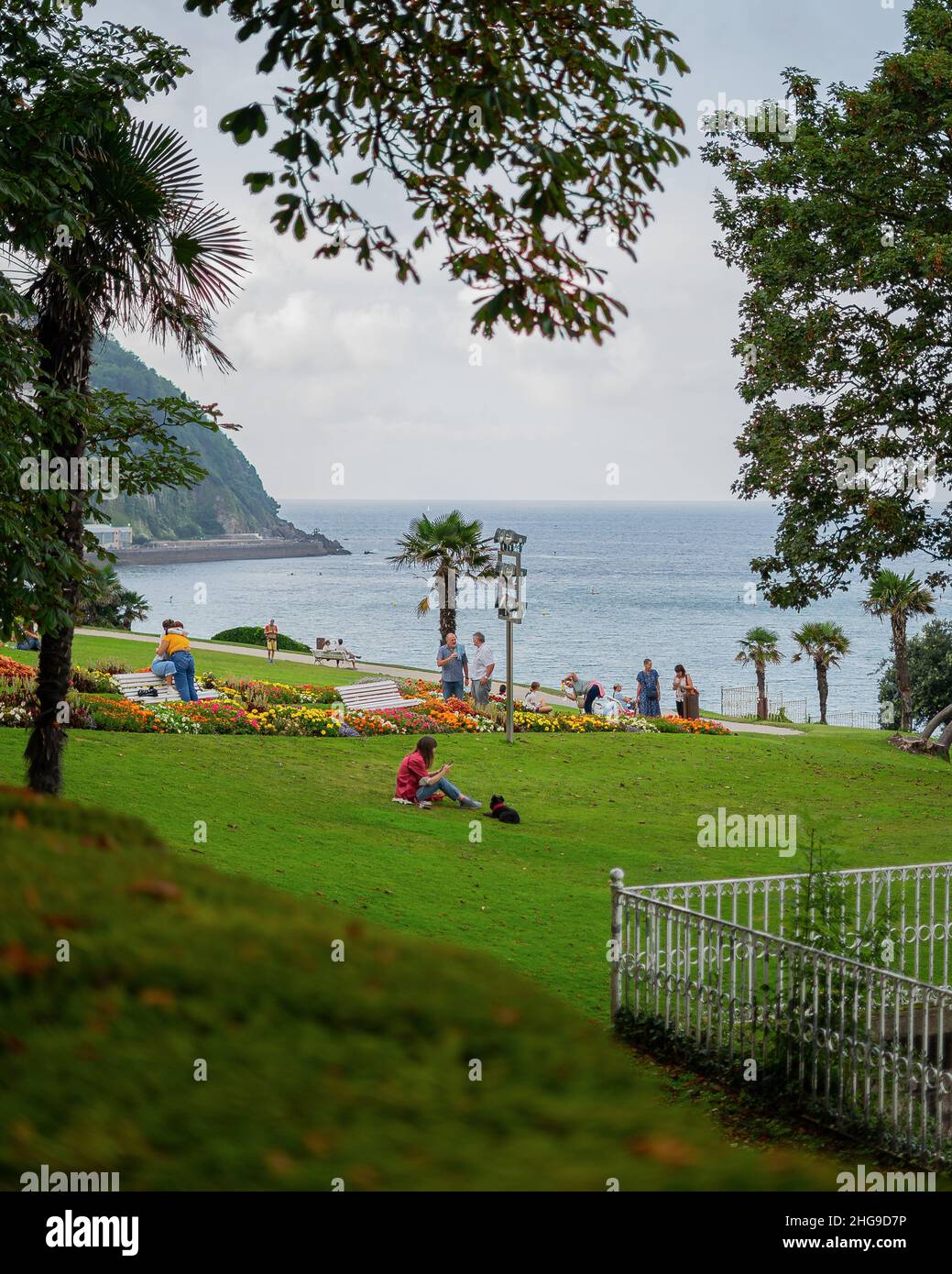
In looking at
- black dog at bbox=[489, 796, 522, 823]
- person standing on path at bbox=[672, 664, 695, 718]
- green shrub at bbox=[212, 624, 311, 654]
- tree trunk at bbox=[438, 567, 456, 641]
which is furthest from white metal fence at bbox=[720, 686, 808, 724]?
black dog at bbox=[489, 796, 522, 823]

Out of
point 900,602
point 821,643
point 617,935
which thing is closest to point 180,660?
point 617,935

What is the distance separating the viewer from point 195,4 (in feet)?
23.5

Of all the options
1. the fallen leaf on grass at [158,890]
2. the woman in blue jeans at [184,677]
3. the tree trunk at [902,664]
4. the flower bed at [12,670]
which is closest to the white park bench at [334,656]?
the woman in blue jeans at [184,677]

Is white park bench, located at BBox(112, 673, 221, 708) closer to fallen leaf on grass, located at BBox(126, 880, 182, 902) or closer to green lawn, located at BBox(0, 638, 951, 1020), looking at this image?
green lawn, located at BBox(0, 638, 951, 1020)

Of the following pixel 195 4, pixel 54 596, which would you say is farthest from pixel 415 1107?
pixel 54 596

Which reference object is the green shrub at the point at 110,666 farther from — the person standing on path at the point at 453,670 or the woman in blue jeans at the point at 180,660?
the person standing on path at the point at 453,670

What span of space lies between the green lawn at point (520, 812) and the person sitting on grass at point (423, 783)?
0.24 meters

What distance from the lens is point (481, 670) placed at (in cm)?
2809

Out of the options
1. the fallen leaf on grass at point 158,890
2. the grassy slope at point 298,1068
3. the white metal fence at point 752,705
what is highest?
the fallen leaf on grass at point 158,890

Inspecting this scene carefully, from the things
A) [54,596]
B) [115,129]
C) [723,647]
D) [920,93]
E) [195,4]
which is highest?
[920,93]

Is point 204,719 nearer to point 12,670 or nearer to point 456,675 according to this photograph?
point 12,670

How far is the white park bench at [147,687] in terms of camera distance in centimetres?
2348
